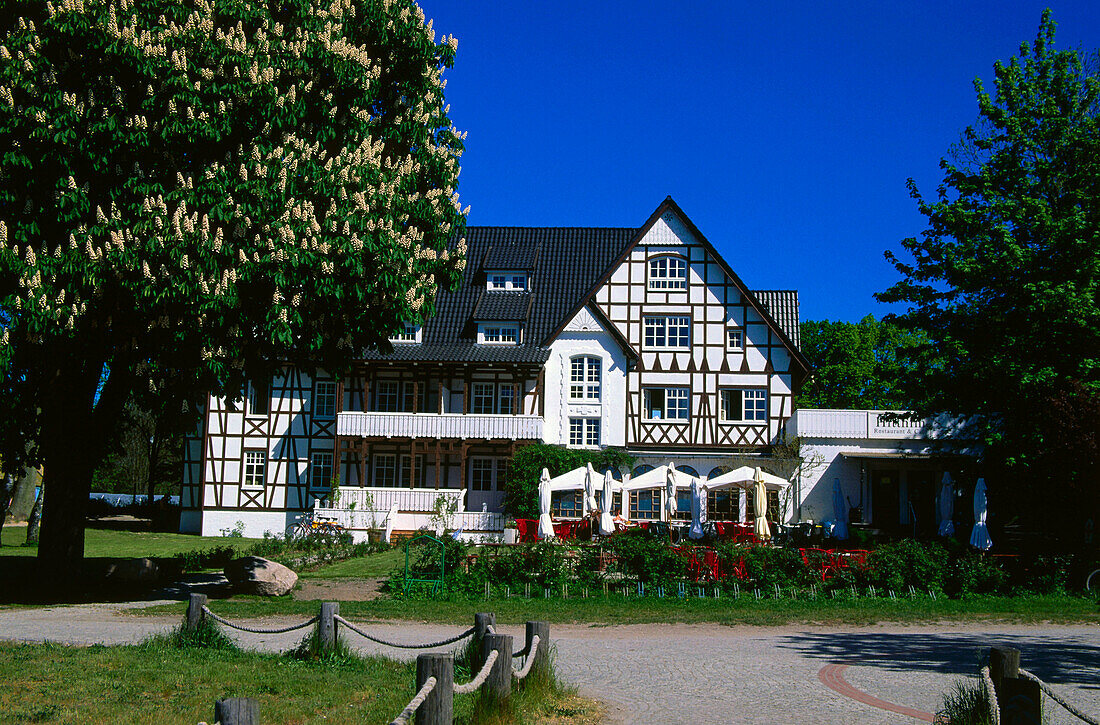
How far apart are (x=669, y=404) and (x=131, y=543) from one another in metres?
21.2

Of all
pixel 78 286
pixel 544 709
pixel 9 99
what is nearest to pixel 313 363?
pixel 78 286

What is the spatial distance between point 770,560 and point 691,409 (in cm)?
2113

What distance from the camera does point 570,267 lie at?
45.2 m

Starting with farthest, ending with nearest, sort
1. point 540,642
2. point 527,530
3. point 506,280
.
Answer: point 506,280 < point 527,530 < point 540,642

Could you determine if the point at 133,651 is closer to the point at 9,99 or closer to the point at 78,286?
the point at 78,286

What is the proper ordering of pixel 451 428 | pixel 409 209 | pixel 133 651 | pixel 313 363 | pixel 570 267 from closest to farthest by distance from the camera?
pixel 133 651, pixel 409 209, pixel 313 363, pixel 451 428, pixel 570 267

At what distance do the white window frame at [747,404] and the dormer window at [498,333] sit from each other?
888 cm

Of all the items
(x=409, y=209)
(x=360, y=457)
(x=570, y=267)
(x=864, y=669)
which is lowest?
(x=864, y=669)

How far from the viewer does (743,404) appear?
41219 millimetres

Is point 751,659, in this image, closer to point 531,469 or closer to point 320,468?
point 531,469

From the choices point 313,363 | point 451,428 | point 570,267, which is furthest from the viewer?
point 570,267

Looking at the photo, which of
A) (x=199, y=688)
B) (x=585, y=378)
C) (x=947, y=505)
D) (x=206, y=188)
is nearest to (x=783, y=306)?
(x=585, y=378)

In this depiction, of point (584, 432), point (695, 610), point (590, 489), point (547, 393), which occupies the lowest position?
point (695, 610)

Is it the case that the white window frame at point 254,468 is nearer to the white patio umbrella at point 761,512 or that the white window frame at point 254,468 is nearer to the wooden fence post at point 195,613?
the white patio umbrella at point 761,512
